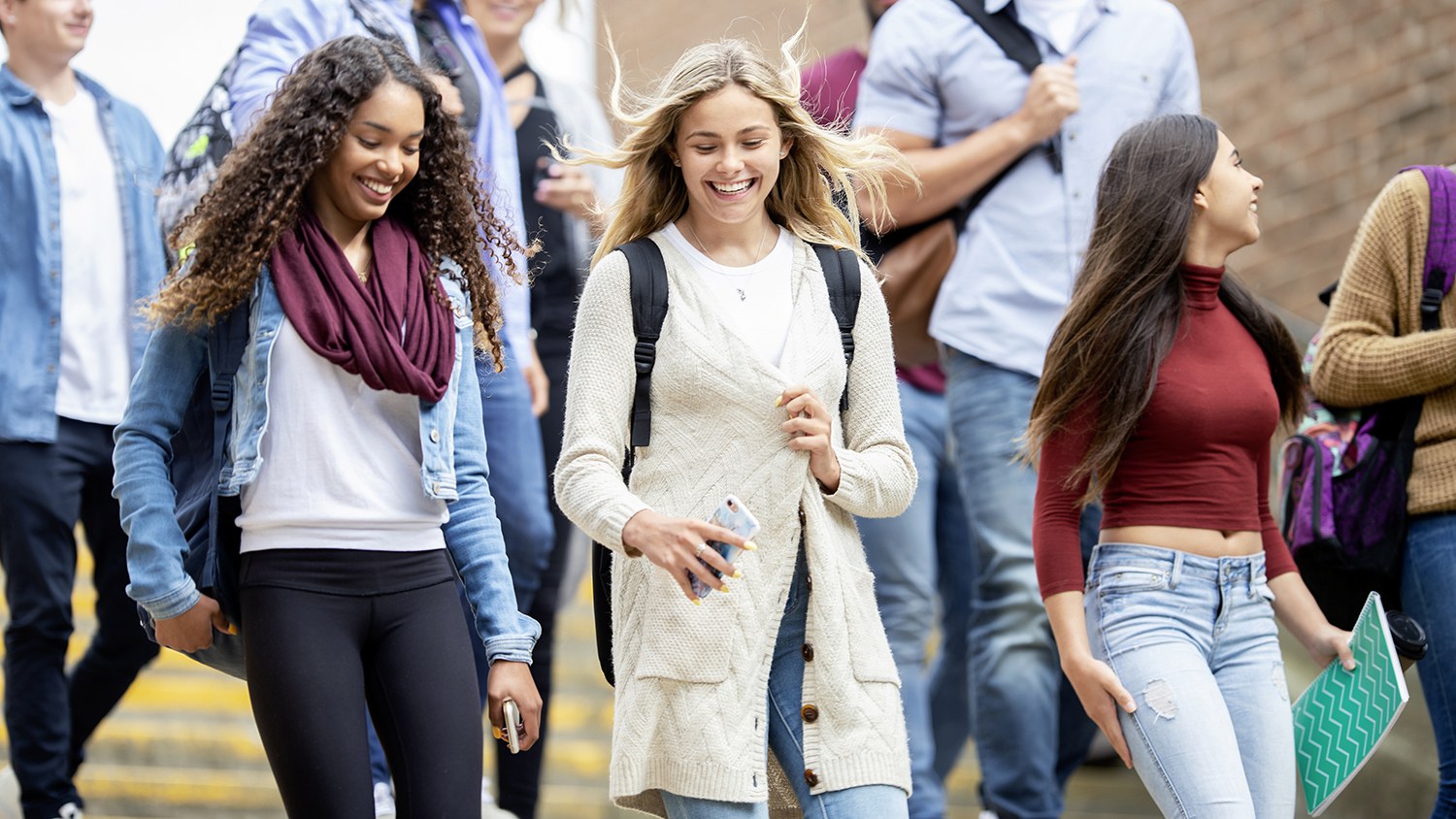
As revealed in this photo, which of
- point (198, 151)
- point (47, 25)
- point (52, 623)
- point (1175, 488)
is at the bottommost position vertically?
point (52, 623)

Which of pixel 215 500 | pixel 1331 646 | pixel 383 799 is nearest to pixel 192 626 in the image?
pixel 215 500

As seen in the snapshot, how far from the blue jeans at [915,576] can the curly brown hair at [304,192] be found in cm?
133

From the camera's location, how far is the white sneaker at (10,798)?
4.95m

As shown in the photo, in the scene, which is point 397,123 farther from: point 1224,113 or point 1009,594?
point 1224,113

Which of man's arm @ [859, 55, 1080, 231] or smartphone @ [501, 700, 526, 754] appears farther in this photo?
man's arm @ [859, 55, 1080, 231]

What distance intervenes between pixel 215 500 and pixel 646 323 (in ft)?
2.87

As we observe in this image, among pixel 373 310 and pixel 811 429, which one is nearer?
pixel 811 429

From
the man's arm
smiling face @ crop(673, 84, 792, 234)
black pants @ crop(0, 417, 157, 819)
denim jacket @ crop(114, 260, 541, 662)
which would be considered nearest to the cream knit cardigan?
smiling face @ crop(673, 84, 792, 234)

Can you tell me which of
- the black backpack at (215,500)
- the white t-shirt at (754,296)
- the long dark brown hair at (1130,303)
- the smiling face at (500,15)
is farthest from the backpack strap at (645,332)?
the smiling face at (500,15)

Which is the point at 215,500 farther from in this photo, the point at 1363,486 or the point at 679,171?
the point at 1363,486

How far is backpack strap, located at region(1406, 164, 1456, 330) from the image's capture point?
4.44 meters

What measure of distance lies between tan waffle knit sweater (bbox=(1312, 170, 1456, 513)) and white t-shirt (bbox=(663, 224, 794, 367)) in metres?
1.60

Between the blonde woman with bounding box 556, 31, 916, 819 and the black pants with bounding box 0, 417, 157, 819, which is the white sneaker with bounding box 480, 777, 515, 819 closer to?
the black pants with bounding box 0, 417, 157, 819

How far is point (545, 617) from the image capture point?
5465 mm
